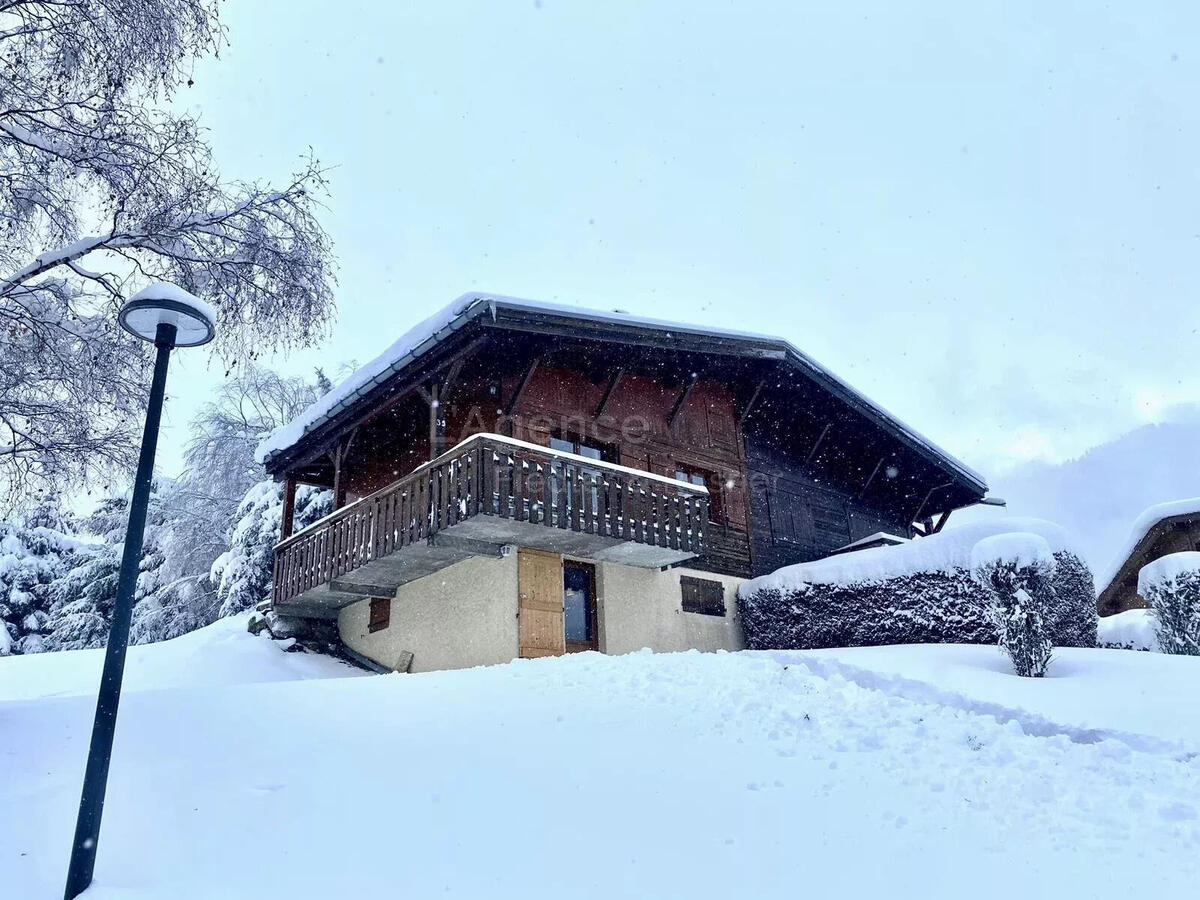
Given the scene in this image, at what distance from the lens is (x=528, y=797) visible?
18.9ft

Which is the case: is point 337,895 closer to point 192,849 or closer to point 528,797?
point 192,849

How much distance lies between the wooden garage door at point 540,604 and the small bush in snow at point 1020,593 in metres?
5.88

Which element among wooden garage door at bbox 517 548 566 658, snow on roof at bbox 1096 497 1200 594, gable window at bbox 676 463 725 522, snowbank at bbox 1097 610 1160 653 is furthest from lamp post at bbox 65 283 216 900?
snow on roof at bbox 1096 497 1200 594

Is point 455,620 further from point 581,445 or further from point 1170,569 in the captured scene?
point 1170,569

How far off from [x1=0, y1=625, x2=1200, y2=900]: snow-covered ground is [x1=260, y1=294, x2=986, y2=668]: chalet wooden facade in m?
3.54

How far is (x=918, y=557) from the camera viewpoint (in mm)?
14219

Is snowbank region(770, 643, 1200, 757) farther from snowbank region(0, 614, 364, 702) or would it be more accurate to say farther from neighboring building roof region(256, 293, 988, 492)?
snowbank region(0, 614, 364, 702)

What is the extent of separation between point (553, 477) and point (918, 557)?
246 inches

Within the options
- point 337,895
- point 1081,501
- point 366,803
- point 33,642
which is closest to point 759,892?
point 337,895

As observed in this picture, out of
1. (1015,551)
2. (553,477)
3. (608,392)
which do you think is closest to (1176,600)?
(1015,551)

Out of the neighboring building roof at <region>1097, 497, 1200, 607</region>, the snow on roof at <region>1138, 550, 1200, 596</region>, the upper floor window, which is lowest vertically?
the snow on roof at <region>1138, 550, 1200, 596</region>

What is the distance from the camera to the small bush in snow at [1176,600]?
458 inches

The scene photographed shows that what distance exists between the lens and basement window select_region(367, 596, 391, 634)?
15109 mm

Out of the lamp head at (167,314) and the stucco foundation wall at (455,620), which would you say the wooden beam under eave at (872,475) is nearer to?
the stucco foundation wall at (455,620)
